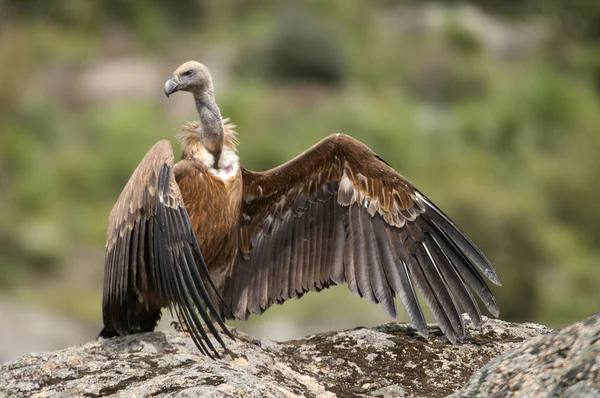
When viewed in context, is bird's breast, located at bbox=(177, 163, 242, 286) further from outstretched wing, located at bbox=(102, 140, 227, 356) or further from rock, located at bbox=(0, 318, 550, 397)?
rock, located at bbox=(0, 318, 550, 397)

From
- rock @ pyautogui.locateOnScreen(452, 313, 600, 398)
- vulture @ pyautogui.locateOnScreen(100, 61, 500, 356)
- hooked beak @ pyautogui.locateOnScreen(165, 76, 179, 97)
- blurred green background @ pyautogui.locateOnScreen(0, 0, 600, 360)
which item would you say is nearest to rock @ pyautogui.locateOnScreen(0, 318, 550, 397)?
vulture @ pyautogui.locateOnScreen(100, 61, 500, 356)

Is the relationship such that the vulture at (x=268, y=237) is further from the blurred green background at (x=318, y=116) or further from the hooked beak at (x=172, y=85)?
the blurred green background at (x=318, y=116)

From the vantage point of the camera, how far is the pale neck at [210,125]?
31.9ft

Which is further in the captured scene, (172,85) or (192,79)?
(192,79)

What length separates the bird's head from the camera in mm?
9867

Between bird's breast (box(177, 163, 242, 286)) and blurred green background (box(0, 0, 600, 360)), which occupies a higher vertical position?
blurred green background (box(0, 0, 600, 360))

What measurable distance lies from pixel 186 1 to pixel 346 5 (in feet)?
28.3

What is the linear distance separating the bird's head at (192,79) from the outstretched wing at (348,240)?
35.4 inches

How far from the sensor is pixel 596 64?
57688 mm

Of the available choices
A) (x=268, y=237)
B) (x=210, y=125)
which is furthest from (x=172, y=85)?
(x=268, y=237)

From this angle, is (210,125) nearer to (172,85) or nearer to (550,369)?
(172,85)

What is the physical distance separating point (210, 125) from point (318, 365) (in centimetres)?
287

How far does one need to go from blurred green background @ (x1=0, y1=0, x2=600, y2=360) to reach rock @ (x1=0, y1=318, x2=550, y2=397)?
44.8ft

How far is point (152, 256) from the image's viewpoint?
8.33 m
